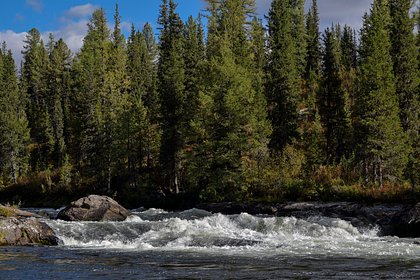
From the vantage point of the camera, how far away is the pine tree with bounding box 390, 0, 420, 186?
44.9 m

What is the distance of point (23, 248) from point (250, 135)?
2305 cm

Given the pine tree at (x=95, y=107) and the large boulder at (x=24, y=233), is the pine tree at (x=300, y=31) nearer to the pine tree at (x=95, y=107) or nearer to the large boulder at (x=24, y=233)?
the pine tree at (x=95, y=107)

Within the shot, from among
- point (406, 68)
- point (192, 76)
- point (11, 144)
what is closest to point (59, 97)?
point (11, 144)

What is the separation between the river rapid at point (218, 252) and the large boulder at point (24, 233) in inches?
32.5

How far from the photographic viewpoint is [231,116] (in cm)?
3838

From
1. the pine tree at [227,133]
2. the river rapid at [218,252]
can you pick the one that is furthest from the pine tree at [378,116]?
the river rapid at [218,252]

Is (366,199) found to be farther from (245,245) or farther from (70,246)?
(70,246)

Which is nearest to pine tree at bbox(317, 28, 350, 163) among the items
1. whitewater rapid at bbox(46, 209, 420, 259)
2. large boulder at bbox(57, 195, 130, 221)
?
whitewater rapid at bbox(46, 209, 420, 259)

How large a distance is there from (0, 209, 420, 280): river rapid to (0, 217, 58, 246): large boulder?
82 centimetres

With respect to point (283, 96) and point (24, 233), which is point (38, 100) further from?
point (24, 233)

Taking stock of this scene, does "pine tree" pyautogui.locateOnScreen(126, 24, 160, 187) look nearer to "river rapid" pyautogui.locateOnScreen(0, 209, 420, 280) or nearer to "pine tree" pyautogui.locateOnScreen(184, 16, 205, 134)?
"pine tree" pyautogui.locateOnScreen(184, 16, 205, 134)

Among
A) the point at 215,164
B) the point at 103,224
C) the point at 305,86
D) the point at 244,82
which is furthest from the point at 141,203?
the point at 305,86

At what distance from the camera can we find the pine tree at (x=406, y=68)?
44.9 metres

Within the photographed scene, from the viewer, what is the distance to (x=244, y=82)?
39844 millimetres
